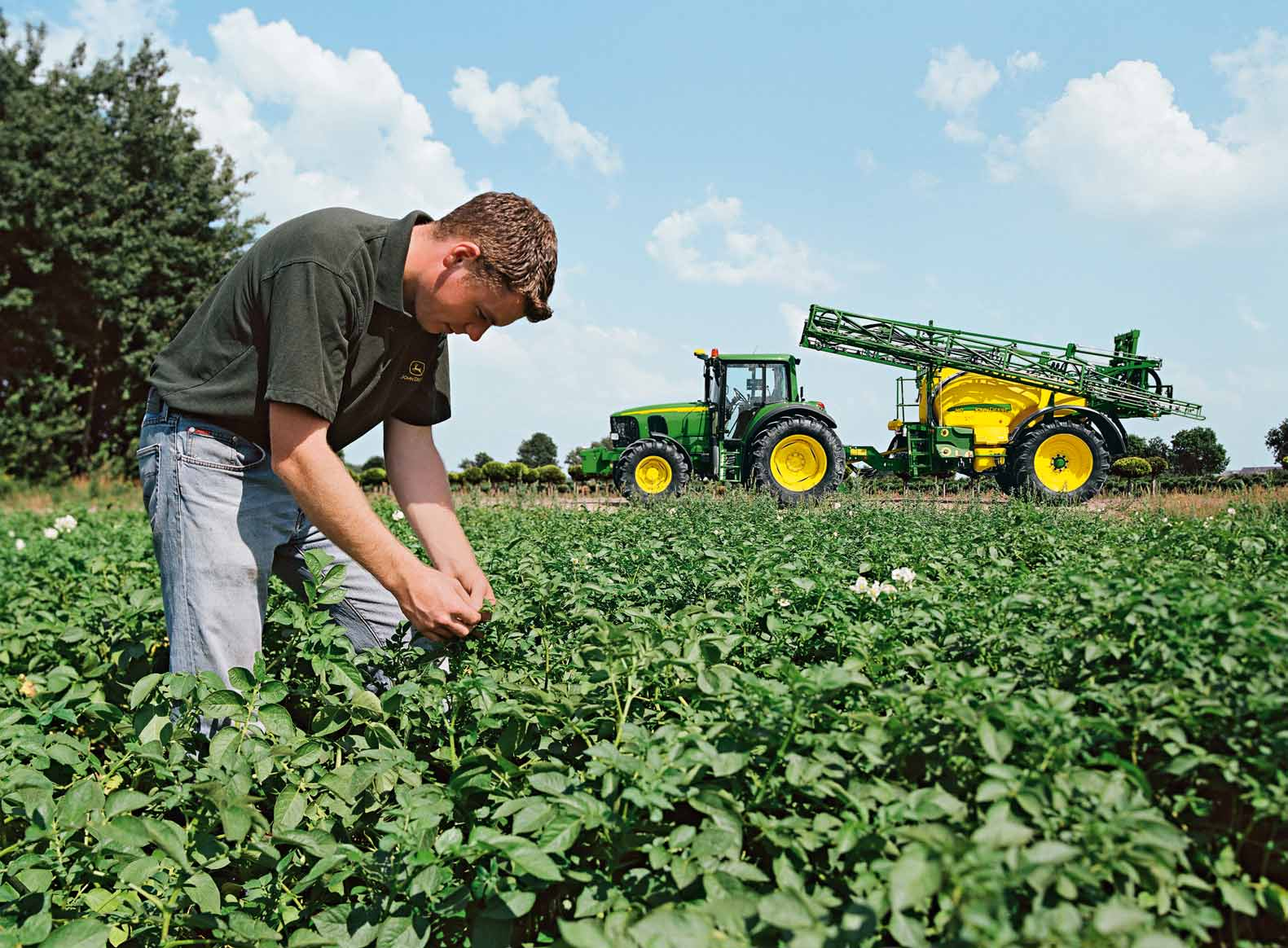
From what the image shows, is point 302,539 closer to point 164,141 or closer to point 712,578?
point 712,578

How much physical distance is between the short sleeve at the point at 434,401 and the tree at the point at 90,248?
19582mm

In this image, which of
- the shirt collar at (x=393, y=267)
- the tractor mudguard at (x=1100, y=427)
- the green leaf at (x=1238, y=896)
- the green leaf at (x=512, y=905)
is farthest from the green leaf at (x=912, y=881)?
the tractor mudguard at (x=1100, y=427)

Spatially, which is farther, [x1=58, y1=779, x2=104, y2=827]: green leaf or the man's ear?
the man's ear

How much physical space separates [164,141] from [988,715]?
979 inches

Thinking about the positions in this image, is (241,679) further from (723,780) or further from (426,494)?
(723,780)

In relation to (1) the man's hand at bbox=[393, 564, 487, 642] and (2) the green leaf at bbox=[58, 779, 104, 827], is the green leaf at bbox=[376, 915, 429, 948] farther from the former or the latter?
(1) the man's hand at bbox=[393, 564, 487, 642]

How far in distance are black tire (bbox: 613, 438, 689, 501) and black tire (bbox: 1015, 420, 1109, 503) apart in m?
4.96

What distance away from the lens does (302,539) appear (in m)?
3.16

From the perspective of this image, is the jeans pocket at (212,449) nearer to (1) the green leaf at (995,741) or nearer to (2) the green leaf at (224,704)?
(2) the green leaf at (224,704)

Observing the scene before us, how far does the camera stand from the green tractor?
12.7m

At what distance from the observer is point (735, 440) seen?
13.6 m

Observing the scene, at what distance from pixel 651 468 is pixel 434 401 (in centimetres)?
972

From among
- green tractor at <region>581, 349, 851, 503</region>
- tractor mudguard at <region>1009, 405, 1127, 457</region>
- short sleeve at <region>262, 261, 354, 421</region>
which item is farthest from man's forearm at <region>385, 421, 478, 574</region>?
tractor mudguard at <region>1009, 405, 1127, 457</region>

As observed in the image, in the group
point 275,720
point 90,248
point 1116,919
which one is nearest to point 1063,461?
point 275,720
